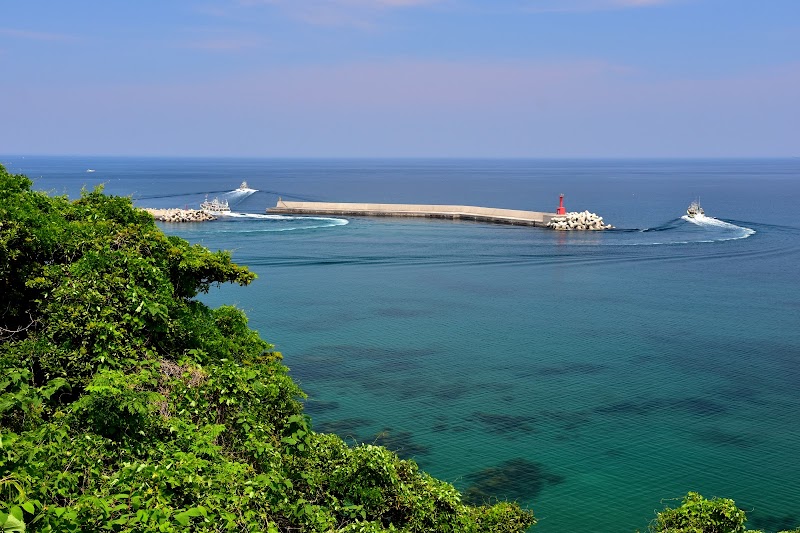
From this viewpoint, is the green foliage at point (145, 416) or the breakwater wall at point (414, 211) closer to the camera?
the green foliage at point (145, 416)

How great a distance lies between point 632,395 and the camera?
2558 cm

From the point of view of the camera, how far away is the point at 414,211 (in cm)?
8769

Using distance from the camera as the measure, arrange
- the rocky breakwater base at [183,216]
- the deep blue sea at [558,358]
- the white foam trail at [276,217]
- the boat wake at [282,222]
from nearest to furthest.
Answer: the deep blue sea at [558,358]
the boat wake at [282,222]
the rocky breakwater base at [183,216]
the white foam trail at [276,217]

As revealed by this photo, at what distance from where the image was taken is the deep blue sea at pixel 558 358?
63.7 ft

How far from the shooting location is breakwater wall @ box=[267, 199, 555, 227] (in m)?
82.2

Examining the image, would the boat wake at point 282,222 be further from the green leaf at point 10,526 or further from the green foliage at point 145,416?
the green leaf at point 10,526

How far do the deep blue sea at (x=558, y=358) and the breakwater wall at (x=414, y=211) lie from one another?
13.8 metres

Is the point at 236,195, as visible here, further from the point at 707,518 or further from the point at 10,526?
the point at 10,526

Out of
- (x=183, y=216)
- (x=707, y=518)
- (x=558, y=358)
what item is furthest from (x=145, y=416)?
(x=183, y=216)

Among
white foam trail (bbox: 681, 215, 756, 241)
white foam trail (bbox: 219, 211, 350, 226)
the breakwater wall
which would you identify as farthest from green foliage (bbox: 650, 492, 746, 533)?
white foam trail (bbox: 219, 211, 350, 226)

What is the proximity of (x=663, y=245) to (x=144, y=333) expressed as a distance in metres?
59.1

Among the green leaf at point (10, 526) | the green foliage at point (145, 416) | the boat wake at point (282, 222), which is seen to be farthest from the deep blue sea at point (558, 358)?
the green leaf at point (10, 526)

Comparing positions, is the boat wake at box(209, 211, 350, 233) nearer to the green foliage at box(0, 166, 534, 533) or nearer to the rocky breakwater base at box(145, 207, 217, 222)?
the rocky breakwater base at box(145, 207, 217, 222)

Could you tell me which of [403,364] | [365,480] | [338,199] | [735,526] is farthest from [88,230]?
[338,199]
